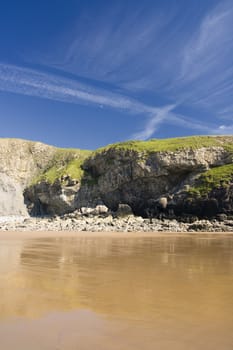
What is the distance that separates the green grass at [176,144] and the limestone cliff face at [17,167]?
2552 cm

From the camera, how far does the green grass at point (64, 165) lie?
6669 centimetres

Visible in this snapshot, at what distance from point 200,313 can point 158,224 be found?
3610cm

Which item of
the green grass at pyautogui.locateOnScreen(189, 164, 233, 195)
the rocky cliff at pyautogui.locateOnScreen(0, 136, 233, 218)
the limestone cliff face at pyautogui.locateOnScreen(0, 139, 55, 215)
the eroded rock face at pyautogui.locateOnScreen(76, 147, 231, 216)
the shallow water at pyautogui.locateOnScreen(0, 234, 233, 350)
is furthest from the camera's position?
the limestone cliff face at pyautogui.locateOnScreen(0, 139, 55, 215)

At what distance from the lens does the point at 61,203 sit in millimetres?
62625

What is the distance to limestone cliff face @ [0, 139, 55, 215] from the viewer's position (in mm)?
71000

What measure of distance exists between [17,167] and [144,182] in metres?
38.9

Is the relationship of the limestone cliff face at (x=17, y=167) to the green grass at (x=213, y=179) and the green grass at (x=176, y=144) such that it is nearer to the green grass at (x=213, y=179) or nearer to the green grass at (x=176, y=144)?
the green grass at (x=176, y=144)

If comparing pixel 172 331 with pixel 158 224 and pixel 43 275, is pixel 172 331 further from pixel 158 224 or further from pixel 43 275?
pixel 158 224

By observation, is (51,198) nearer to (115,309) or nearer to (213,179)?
(213,179)

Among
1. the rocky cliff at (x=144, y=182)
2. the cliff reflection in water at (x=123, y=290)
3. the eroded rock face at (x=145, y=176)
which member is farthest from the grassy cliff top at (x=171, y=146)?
the cliff reflection in water at (x=123, y=290)

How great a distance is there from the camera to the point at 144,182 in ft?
179

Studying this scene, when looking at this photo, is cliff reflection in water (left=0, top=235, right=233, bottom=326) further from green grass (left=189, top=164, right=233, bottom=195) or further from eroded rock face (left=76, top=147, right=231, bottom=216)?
eroded rock face (left=76, top=147, right=231, bottom=216)

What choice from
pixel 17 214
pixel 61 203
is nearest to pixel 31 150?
pixel 17 214

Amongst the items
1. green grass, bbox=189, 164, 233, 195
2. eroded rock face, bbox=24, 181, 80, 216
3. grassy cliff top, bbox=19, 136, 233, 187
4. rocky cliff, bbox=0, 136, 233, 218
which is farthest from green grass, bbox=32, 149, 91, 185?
green grass, bbox=189, 164, 233, 195
